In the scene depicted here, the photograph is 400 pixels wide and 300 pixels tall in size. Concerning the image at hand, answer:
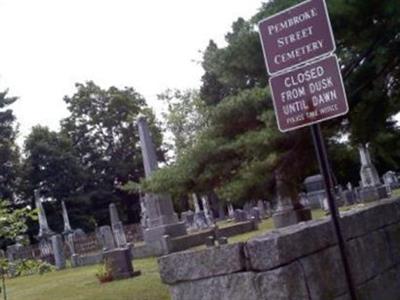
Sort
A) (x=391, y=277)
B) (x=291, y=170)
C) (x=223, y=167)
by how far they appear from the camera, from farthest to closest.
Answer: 1. (x=223, y=167)
2. (x=291, y=170)
3. (x=391, y=277)

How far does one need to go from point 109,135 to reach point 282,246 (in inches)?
2229

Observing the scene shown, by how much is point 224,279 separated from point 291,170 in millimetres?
3431

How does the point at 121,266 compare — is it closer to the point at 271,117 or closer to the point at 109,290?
the point at 109,290

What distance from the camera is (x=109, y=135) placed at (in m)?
59.7

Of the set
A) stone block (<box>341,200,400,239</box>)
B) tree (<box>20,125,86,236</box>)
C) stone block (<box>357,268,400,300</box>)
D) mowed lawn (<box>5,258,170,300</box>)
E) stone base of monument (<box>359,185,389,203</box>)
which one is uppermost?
tree (<box>20,125,86,236</box>)

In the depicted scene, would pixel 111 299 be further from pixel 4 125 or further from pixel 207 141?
pixel 4 125

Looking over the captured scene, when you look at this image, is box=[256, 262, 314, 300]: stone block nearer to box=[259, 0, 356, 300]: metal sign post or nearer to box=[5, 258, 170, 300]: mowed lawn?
box=[259, 0, 356, 300]: metal sign post

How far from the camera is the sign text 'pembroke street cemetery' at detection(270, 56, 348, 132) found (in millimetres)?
3934

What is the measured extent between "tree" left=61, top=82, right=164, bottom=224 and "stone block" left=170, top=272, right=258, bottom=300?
173 feet

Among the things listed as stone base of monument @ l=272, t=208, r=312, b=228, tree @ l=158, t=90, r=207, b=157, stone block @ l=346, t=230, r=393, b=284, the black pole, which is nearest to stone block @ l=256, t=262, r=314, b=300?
the black pole

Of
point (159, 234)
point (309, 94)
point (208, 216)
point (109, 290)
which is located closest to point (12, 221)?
point (309, 94)

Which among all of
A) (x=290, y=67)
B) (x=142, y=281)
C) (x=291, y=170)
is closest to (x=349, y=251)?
(x=290, y=67)

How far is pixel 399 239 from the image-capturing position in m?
5.60

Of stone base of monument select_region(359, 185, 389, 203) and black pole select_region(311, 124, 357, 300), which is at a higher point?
black pole select_region(311, 124, 357, 300)
